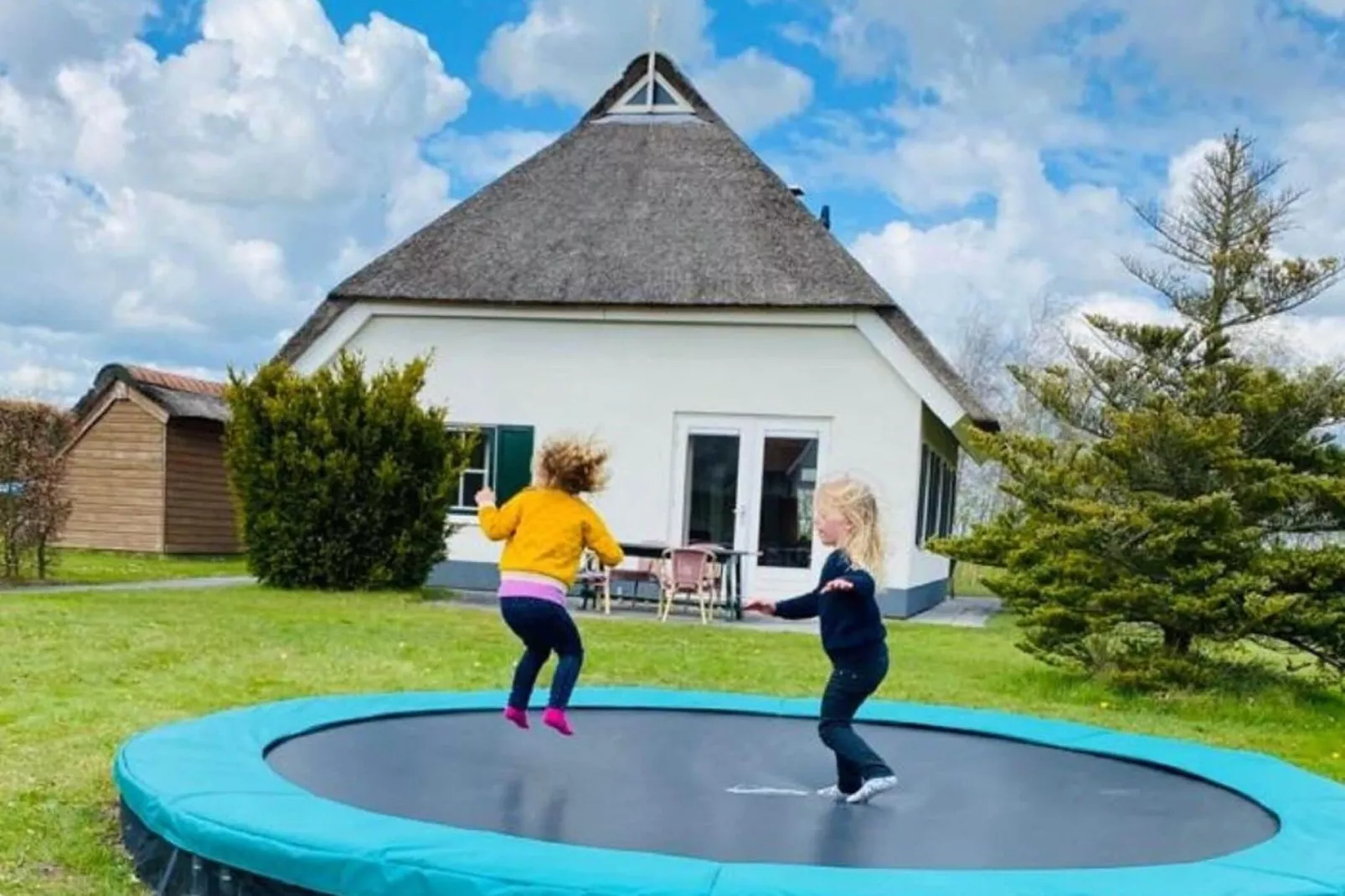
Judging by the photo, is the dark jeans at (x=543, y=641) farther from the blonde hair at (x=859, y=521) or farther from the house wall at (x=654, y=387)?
the house wall at (x=654, y=387)

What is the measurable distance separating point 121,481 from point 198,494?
84 cm

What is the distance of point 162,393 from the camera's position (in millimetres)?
15734

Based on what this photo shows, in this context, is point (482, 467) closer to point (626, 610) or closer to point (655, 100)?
point (626, 610)

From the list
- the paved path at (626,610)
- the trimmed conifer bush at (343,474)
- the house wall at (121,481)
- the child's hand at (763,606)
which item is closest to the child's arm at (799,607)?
the child's hand at (763,606)

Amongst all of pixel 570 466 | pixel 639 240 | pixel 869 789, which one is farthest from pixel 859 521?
pixel 639 240

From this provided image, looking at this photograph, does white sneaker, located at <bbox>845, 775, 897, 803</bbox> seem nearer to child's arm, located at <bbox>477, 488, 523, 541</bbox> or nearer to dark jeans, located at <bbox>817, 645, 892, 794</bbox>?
dark jeans, located at <bbox>817, 645, 892, 794</bbox>

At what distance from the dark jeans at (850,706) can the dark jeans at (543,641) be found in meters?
0.83

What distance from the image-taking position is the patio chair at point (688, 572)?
1073cm

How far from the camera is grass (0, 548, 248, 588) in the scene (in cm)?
1189

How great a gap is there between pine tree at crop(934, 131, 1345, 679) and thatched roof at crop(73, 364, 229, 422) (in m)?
10.1

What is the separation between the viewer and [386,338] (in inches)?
526

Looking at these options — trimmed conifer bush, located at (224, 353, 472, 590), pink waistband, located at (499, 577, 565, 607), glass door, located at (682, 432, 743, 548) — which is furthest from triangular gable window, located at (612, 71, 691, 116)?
pink waistband, located at (499, 577, 565, 607)

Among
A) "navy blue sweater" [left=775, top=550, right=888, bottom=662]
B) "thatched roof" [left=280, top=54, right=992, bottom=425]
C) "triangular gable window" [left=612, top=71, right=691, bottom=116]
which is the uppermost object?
"triangular gable window" [left=612, top=71, right=691, bottom=116]

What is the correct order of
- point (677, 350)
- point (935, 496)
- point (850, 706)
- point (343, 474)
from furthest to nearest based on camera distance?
point (935, 496)
point (677, 350)
point (343, 474)
point (850, 706)
